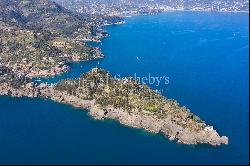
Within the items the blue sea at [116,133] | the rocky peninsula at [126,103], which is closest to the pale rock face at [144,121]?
the rocky peninsula at [126,103]

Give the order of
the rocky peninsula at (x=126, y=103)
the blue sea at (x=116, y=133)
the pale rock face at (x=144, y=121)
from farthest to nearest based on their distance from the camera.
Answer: the rocky peninsula at (x=126, y=103), the pale rock face at (x=144, y=121), the blue sea at (x=116, y=133)

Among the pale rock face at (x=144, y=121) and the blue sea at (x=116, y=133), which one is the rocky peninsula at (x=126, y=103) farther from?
the blue sea at (x=116, y=133)

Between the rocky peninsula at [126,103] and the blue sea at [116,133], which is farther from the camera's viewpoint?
the rocky peninsula at [126,103]

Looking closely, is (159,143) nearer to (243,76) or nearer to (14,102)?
(14,102)

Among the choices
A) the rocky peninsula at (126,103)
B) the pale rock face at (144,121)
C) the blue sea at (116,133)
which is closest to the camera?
the blue sea at (116,133)

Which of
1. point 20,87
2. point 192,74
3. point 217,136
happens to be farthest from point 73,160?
point 192,74

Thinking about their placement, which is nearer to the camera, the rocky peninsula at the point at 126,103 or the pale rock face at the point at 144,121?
the pale rock face at the point at 144,121

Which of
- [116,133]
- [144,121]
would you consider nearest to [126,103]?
[144,121]

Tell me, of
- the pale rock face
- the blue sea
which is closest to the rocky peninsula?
the pale rock face

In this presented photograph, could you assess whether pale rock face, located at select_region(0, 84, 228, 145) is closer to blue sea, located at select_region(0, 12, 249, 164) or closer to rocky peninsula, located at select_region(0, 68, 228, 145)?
rocky peninsula, located at select_region(0, 68, 228, 145)
